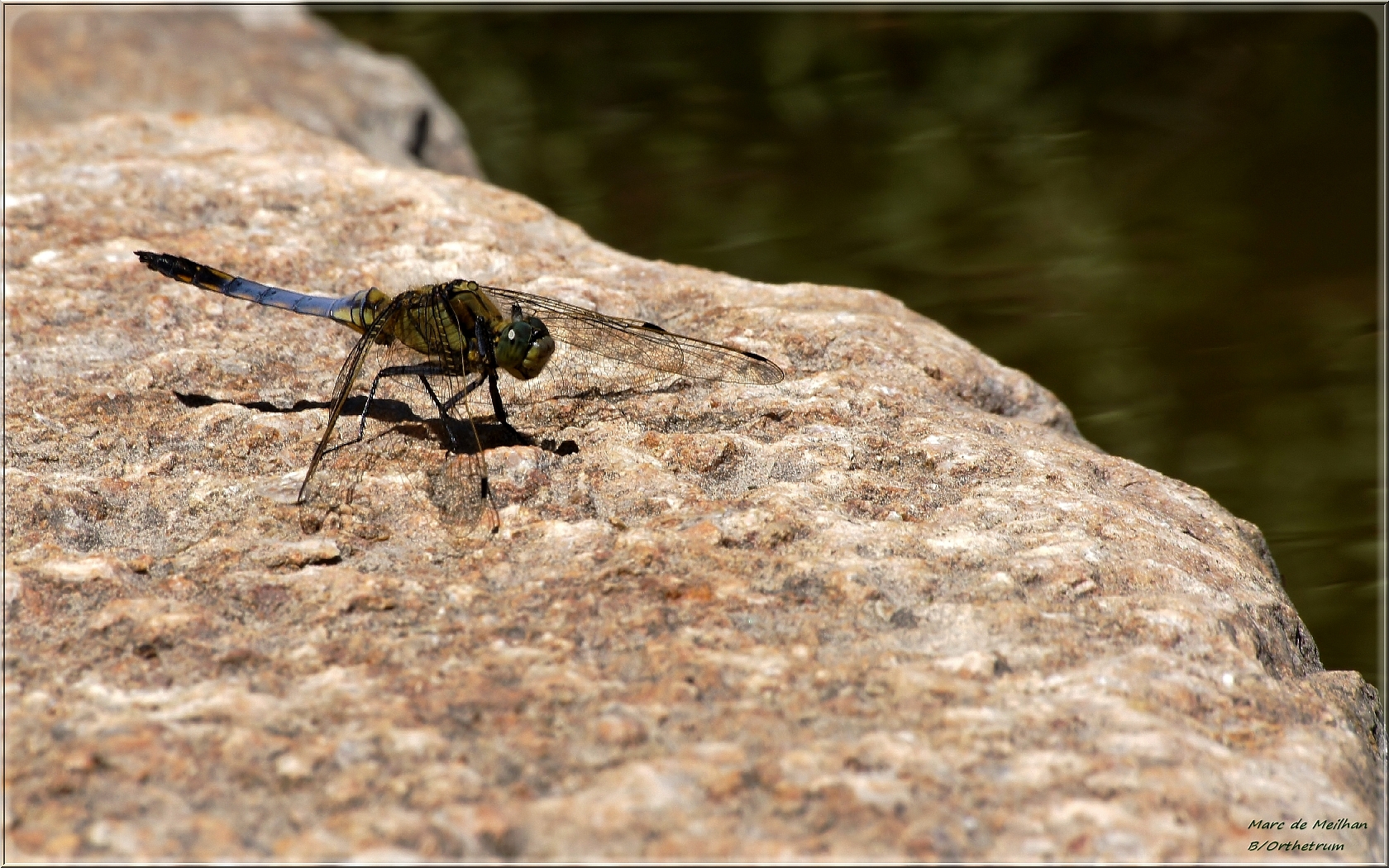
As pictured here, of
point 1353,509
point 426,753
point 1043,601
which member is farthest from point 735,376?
point 1353,509

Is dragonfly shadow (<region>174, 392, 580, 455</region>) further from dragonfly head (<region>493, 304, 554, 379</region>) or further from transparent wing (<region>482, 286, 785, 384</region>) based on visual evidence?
transparent wing (<region>482, 286, 785, 384</region>)

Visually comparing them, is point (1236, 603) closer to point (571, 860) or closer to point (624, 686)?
point (624, 686)

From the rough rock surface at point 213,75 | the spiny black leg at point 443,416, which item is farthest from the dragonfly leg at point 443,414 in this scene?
the rough rock surface at point 213,75

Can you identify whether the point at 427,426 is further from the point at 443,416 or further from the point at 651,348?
the point at 651,348

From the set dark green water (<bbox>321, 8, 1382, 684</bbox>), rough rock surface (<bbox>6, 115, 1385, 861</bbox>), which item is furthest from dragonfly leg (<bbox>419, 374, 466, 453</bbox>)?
dark green water (<bbox>321, 8, 1382, 684</bbox>)

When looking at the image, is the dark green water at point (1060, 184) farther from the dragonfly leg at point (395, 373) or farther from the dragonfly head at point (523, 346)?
the dragonfly leg at point (395, 373)

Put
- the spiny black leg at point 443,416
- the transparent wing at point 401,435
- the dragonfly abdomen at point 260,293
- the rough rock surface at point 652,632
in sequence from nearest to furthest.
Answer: the rough rock surface at point 652,632 → the transparent wing at point 401,435 → the spiny black leg at point 443,416 → the dragonfly abdomen at point 260,293

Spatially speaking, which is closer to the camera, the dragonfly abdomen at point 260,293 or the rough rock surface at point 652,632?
the rough rock surface at point 652,632
